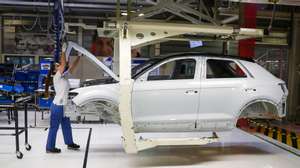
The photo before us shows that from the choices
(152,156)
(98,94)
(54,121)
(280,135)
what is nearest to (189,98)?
(152,156)

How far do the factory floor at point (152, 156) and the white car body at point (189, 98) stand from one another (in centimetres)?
54

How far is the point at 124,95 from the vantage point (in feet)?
15.4

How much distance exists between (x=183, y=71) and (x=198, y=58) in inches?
13.9

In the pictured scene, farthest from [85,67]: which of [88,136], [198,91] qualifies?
[198,91]

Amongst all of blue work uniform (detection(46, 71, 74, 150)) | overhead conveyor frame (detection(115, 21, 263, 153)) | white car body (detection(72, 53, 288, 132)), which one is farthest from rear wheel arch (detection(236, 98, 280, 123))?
blue work uniform (detection(46, 71, 74, 150))

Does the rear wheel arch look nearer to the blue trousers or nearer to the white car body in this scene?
the white car body

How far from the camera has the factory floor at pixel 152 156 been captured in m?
5.00

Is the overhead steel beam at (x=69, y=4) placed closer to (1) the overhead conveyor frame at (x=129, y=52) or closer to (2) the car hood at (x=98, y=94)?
(2) the car hood at (x=98, y=94)

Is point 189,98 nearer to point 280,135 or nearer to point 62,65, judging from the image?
point 62,65

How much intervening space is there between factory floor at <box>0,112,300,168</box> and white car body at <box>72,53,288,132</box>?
1.76 ft

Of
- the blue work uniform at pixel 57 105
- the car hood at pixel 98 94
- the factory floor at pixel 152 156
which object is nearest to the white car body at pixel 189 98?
the car hood at pixel 98 94

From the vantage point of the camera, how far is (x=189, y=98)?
5.23 meters

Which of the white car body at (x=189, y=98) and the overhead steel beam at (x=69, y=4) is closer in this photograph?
the white car body at (x=189, y=98)

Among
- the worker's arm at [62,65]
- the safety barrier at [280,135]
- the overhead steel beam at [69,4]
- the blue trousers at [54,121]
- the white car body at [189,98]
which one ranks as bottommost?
the safety barrier at [280,135]
